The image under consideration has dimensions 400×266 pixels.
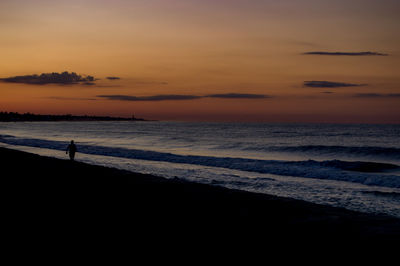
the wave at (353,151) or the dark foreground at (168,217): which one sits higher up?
the dark foreground at (168,217)

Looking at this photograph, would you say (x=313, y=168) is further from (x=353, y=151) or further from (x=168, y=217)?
(x=353, y=151)

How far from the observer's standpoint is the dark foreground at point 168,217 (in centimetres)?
691

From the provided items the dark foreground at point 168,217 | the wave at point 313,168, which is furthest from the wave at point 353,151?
the dark foreground at point 168,217

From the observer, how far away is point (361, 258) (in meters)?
6.09

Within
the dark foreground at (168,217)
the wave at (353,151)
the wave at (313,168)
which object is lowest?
the wave at (313,168)

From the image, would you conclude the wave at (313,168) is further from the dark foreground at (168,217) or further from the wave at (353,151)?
the wave at (353,151)

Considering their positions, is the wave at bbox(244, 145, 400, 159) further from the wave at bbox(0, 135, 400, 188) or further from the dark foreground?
the dark foreground

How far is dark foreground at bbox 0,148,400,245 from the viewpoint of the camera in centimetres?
691

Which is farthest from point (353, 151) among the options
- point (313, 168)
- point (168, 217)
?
point (168, 217)

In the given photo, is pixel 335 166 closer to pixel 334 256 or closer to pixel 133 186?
pixel 133 186

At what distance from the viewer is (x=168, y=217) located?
838 cm

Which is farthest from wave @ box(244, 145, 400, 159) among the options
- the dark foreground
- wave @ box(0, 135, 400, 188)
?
the dark foreground

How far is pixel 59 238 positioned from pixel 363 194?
12906 mm

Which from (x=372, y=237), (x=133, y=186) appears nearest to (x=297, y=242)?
(x=372, y=237)
